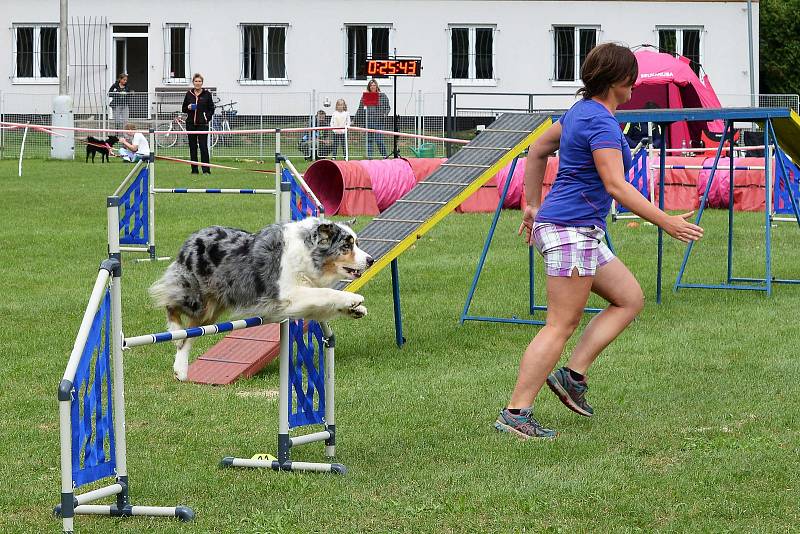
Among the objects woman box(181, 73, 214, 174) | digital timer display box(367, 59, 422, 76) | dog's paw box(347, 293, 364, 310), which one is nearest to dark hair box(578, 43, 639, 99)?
dog's paw box(347, 293, 364, 310)

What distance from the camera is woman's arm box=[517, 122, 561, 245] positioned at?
21.7 ft

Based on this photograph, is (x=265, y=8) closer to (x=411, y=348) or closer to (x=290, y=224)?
(x=411, y=348)

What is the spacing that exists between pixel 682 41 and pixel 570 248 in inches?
1321

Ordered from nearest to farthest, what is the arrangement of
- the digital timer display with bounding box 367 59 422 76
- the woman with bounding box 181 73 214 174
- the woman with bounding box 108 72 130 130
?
the digital timer display with bounding box 367 59 422 76, the woman with bounding box 181 73 214 174, the woman with bounding box 108 72 130 130

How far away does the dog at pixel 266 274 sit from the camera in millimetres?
5957

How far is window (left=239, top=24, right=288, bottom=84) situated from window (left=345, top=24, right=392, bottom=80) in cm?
Answer: 196

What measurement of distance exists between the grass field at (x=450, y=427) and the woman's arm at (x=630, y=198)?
109 cm

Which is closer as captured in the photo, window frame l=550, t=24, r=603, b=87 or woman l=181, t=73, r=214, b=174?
woman l=181, t=73, r=214, b=174

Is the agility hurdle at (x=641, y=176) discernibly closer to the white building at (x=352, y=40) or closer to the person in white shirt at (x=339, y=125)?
the person in white shirt at (x=339, y=125)

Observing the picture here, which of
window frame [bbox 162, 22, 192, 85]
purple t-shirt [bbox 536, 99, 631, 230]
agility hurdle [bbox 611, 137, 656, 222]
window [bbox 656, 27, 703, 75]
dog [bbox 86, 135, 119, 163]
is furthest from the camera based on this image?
window [bbox 656, 27, 703, 75]

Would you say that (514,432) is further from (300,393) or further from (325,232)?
(325,232)

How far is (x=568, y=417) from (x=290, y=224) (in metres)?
1.95

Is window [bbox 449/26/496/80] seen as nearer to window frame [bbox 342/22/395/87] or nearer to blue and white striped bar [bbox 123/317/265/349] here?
window frame [bbox 342/22/395/87]

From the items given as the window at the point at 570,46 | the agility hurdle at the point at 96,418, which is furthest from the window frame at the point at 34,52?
the agility hurdle at the point at 96,418
